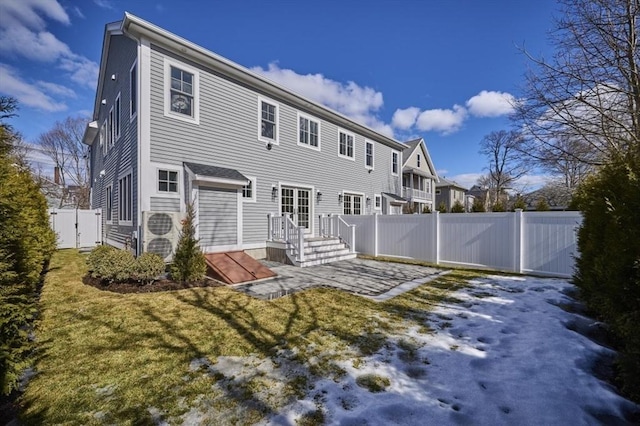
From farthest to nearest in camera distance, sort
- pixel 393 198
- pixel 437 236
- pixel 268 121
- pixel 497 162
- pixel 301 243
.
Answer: pixel 497 162, pixel 393 198, pixel 268 121, pixel 437 236, pixel 301 243

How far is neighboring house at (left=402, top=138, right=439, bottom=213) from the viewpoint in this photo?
2508 cm

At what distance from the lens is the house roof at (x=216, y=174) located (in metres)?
8.32

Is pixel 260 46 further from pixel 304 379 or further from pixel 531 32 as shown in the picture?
pixel 304 379

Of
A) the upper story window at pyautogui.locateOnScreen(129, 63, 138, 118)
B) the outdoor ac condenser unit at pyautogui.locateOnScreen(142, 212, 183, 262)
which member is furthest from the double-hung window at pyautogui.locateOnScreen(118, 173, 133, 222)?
the upper story window at pyautogui.locateOnScreen(129, 63, 138, 118)

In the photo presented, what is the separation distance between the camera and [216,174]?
8719 mm

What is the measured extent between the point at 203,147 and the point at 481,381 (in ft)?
29.5

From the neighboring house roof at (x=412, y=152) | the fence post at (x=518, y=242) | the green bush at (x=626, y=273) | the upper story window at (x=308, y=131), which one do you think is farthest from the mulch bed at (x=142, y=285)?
A: the neighboring house roof at (x=412, y=152)

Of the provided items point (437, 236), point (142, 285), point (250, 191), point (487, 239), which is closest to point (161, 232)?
point (142, 285)

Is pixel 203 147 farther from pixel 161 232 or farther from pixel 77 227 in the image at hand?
pixel 77 227

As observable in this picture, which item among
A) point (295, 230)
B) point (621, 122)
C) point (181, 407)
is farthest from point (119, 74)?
point (621, 122)

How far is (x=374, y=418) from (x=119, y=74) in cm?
1277

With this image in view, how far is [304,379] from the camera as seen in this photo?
9.64 feet

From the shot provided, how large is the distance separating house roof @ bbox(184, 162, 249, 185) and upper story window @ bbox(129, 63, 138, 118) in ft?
6.86

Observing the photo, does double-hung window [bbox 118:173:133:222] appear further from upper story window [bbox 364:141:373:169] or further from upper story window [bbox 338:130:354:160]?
upper story window [bbox 364:141:373:169]
